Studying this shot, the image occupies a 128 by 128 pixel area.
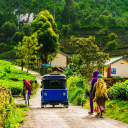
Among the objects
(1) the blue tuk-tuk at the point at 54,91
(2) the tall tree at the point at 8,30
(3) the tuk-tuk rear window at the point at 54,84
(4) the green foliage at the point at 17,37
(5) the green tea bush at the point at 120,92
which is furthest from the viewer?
(2) the tall tree at the point at 8,30

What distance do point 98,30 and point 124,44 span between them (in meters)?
17.1

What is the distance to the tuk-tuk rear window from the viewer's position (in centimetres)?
1733

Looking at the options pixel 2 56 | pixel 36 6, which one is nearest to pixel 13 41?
pixel 2 56

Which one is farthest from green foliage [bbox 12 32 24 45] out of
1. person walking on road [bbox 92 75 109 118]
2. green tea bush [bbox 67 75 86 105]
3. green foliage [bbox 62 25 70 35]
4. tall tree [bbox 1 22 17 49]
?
person walking on road [bbox 92 75 109 118]

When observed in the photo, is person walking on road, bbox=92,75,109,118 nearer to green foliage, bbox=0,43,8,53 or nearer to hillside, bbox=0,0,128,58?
hillside, bbox=0,0,128,58

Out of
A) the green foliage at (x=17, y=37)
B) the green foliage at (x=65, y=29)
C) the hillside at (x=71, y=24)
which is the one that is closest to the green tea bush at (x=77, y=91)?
the hillside at (x=71, y=24)

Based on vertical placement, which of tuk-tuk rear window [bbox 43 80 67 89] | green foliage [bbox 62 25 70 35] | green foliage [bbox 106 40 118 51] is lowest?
tuk-tuk rear window [bbox 43 80 67 89]

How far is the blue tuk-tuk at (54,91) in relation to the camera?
17.0 m

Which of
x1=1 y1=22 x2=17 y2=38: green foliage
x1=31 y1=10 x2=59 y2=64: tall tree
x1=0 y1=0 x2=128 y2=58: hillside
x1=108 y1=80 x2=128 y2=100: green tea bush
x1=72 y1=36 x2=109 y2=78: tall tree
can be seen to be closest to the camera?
x1=108 y1=80 x2=128 y2=100: green tea bush

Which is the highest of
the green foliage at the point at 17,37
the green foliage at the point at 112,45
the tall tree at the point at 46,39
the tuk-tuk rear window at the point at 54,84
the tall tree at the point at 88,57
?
the green foliage at the point at 17,37

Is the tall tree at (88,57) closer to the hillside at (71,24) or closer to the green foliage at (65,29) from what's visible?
the hillside at (71,24)

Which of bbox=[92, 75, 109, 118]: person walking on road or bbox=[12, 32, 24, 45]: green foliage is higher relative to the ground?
bbox=[12, 32, 24, 45]: green foliage

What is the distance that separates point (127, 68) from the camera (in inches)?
2341

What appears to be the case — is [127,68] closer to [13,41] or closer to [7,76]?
[7,76]
